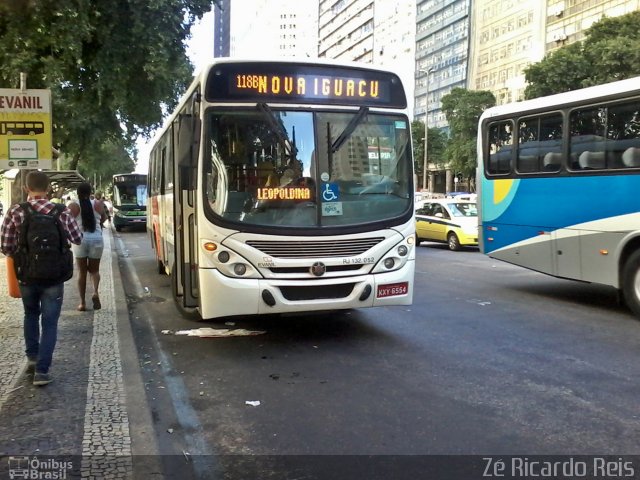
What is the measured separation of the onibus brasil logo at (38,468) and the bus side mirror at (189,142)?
Answer: 336 cm

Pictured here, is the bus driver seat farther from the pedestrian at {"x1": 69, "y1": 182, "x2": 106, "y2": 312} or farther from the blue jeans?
the pedestrian at {"x1": 69, "y1": 182, "x2": 106, "y2": 312}

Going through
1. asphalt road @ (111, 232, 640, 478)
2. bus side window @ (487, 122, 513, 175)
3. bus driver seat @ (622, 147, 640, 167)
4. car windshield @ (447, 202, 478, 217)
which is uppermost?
bus side window @ (487, 122, 513, 175)

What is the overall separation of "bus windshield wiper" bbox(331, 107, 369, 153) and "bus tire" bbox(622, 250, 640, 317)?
4317 mm

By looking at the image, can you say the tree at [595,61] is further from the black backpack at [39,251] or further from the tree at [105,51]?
the black backpack at [39,251]

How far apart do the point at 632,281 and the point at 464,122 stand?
4671 centimetres

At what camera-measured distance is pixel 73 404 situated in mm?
4465

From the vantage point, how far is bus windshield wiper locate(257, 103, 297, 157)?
6.10m

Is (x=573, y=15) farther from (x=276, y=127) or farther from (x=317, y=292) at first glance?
(x=317, y=292)

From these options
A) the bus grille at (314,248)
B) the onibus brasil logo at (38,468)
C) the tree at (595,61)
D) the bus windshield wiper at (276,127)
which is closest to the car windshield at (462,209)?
the bus grille at (314,248)

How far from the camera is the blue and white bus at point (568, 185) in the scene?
7785 mm

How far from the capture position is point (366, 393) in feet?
16.3

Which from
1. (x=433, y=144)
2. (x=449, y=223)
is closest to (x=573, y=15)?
(x=433, y=144)

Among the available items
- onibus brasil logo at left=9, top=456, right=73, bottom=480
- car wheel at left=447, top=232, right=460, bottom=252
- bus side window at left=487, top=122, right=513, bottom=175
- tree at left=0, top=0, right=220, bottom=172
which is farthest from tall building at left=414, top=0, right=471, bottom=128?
onibus brasil logo at left=9, top=456, right=73, bottom=480

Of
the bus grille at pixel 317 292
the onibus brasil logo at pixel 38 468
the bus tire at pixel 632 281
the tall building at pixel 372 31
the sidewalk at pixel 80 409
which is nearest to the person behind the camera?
the onibus brasil logo at pixel 38 468
